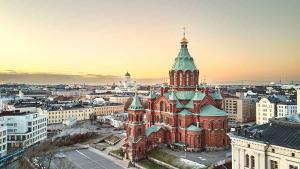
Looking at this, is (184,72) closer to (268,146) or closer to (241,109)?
(268,146)

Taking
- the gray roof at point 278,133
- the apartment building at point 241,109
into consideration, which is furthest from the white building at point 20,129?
the apartment building at point 241,109

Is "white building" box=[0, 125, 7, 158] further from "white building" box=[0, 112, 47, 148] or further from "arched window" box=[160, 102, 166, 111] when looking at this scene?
"arched window" box=[160, 102, 166, 111]

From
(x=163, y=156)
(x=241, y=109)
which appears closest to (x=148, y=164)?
(x=163, y=156)

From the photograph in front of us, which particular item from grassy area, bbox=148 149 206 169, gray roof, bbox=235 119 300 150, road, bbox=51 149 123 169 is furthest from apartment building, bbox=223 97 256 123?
gray roof, bbox=235 119 300 150

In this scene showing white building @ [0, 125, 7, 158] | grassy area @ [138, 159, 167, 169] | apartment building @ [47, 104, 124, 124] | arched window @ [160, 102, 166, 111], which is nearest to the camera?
grassy area @ [138, 159, 167, 169]

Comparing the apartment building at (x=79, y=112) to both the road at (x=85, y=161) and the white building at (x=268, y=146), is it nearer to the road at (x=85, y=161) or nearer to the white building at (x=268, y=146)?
the road at (x=85, y=161)
